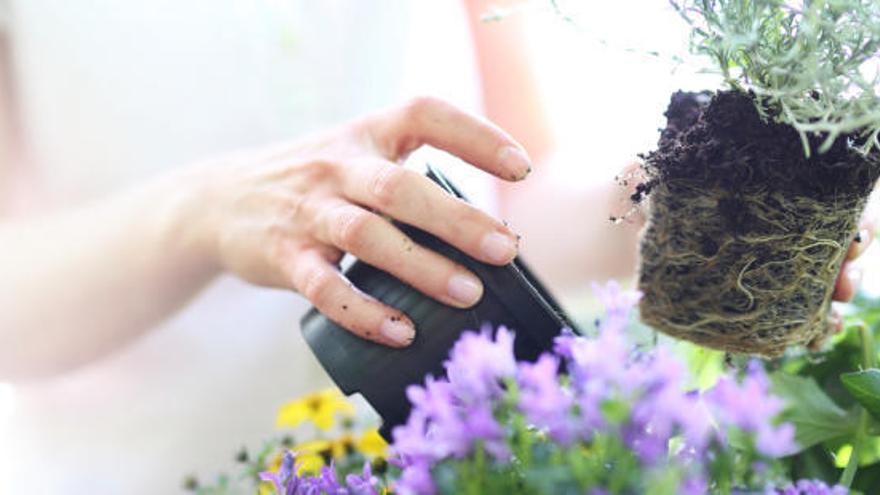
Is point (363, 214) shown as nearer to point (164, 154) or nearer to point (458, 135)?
point (458, 135)

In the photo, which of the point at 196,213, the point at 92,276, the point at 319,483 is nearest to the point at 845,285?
the point at 319,483

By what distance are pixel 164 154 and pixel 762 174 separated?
81cm

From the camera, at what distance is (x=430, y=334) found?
1.28 ft

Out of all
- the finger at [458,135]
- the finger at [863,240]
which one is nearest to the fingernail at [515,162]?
the finger at [458,135]

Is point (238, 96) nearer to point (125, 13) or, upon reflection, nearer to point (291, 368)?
point (125, 13)

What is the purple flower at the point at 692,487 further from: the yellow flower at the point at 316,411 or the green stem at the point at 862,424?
the yellow flower at the point at 316,411

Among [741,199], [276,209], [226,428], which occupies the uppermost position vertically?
[741,199]

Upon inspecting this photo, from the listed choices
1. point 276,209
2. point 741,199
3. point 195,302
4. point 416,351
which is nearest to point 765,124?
point 741,199

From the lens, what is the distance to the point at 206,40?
1.07 m

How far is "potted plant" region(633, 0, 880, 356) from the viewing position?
1.10 ft

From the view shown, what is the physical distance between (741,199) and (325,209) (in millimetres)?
230

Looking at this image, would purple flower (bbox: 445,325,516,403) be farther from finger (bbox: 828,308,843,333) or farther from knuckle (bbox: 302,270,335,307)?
finger (bbox: 828,308,843,333)

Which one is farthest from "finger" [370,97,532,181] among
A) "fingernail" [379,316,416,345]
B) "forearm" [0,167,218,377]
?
"forearm" [0,167,218,377]

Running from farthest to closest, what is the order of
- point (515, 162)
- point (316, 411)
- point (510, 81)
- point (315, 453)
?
point (510, 81) → point (316, 411) → point (315, 453) → point (515, 162)
